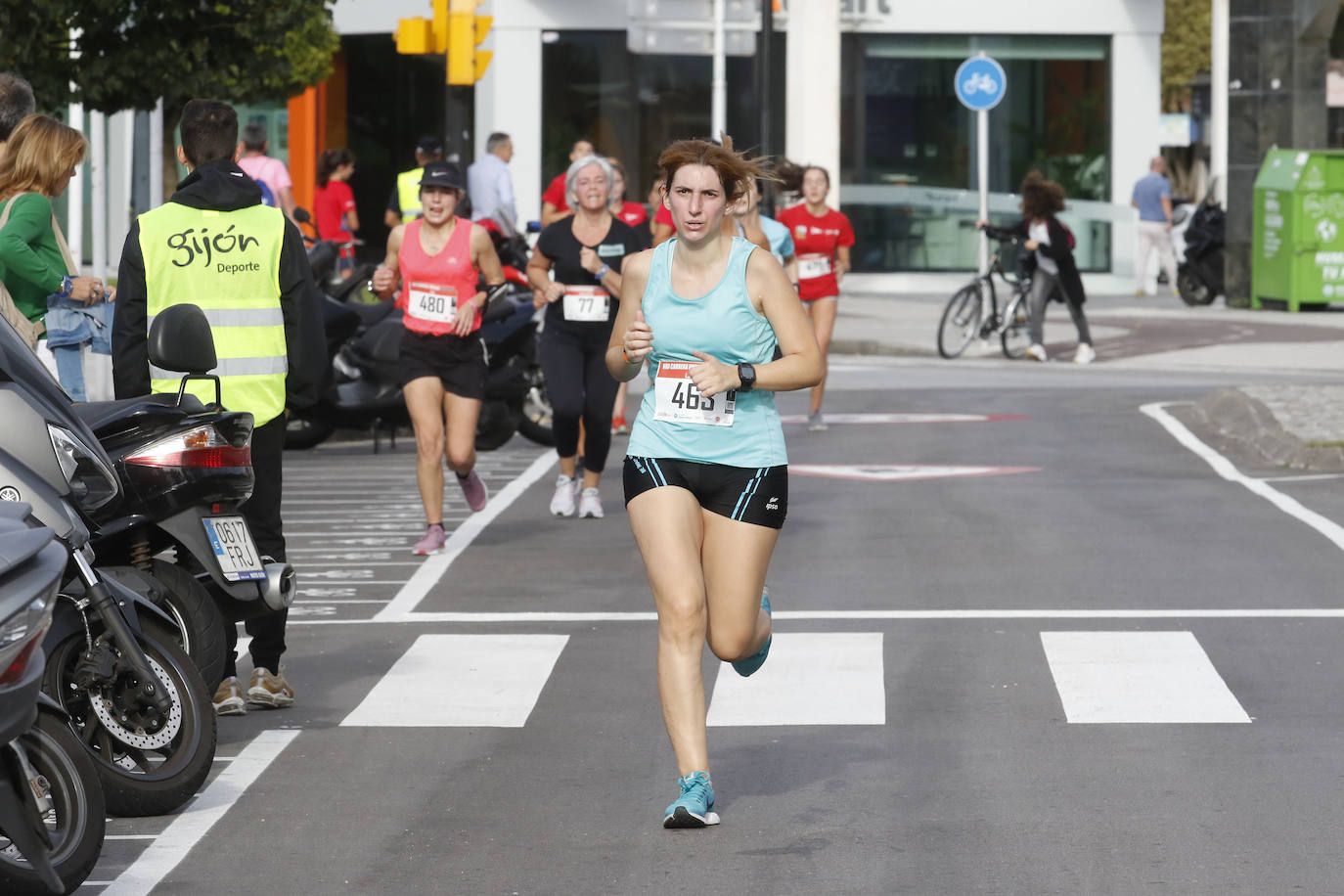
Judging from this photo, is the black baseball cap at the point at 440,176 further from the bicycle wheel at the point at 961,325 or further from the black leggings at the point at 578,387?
the bicycle wheel at the point at 961,325

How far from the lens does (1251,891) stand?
5727 millimetres

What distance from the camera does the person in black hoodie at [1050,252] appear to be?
23891 mm

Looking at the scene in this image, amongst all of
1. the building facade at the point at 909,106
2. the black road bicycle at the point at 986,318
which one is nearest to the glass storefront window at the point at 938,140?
the building facade at the point at 909,106

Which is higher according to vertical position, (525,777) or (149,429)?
(149,429)

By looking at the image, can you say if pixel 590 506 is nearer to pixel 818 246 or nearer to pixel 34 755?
pixel 818 246

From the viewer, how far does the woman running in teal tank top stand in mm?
6488

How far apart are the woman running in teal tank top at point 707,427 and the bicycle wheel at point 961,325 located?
1850 cm

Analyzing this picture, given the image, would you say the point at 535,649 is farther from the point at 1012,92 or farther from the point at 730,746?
the point at 1012,92

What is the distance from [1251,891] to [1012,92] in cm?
3155

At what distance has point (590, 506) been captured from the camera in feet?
43.2

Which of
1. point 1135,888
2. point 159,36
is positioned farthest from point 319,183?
point 1135,888

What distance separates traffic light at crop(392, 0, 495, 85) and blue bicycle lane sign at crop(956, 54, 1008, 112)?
9.67 metres

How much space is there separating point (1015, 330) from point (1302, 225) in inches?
223

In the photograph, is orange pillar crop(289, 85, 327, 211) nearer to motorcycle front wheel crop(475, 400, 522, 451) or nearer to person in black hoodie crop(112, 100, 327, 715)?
motorcycle front wheel crop(475, 400, 522, 451)
